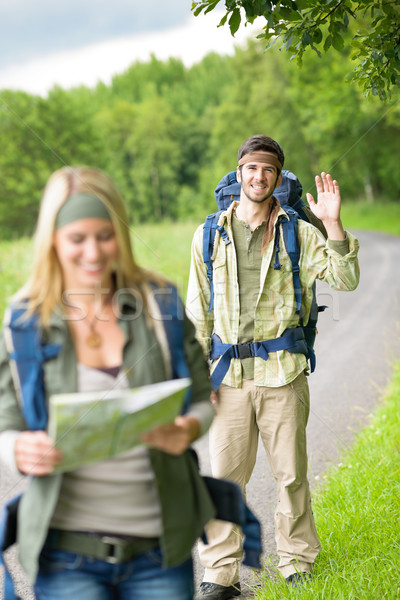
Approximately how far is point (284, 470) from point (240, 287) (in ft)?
3.17

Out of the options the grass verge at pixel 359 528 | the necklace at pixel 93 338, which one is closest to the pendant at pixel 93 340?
the necklace at pixel 93 338

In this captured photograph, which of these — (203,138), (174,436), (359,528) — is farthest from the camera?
(203,138)

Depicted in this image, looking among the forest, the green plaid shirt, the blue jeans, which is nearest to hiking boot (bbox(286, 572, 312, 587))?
the green plaid shirt

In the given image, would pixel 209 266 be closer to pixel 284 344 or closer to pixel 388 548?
pixel 284 344

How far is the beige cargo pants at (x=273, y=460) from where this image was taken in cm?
333

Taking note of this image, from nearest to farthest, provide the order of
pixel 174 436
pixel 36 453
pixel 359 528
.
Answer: pixel 36 453 < pixel 174 436 < pixel 359 528

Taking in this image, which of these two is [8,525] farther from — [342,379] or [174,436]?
[342,379]

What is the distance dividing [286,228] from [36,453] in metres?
2.04

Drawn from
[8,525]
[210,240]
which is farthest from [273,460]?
[8,525]

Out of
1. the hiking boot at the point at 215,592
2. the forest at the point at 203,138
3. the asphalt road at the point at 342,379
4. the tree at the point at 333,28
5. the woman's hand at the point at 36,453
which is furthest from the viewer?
the forest at the point at 203,138

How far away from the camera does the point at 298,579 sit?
10.6 ft

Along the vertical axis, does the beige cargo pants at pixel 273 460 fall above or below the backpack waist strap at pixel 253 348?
below

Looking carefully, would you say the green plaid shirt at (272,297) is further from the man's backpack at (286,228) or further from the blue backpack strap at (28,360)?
the blue backpack strap at (28,360)

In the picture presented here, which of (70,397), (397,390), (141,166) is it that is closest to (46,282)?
(70,397)
